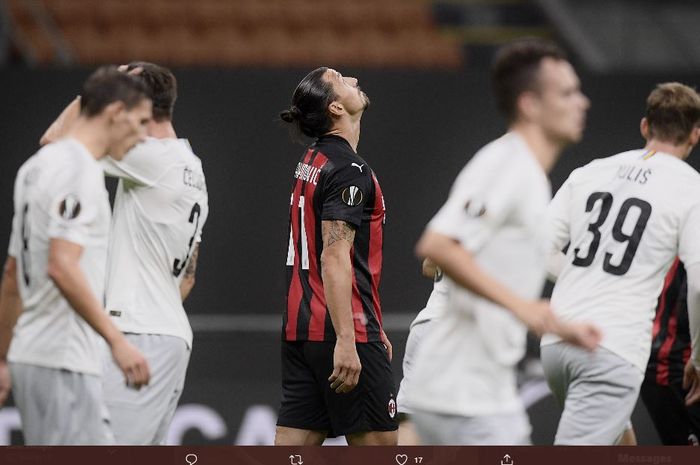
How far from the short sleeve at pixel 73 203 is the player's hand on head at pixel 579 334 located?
179 cm

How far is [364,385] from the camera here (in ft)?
18.5

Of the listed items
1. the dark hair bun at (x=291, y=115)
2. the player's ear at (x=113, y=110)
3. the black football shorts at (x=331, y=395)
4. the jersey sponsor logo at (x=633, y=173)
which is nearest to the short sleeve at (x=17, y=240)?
the player's ear at (x=113, y=110)

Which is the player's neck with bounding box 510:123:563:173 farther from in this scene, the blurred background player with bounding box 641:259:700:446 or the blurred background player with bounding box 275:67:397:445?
the blurred background player with bounding box 641:259:700:446

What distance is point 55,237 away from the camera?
4289 mm

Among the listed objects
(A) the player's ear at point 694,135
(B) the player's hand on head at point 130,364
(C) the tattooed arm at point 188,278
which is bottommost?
(B) the player's hand on head at point 130,364

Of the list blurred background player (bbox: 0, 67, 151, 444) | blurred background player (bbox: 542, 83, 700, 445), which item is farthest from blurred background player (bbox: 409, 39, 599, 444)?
blurred background player (bbox: 542, 83, 700, 445)

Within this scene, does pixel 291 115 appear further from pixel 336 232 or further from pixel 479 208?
pixel 479 208

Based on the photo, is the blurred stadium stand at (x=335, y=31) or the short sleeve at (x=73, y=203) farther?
the blurred stadium stand at (x=335, y=31)

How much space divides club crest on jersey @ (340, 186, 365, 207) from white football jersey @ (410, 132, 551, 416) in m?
1.52

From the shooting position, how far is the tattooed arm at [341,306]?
5.50 metres

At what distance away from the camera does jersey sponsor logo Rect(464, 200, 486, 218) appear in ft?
13.1

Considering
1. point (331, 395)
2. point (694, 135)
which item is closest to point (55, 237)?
point (331, 395)

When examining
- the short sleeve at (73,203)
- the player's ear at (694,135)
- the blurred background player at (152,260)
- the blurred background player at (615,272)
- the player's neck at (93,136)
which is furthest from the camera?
the player's ear at (694,135)
